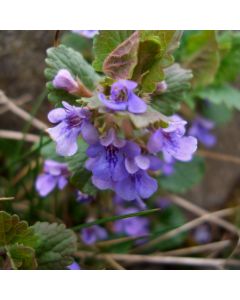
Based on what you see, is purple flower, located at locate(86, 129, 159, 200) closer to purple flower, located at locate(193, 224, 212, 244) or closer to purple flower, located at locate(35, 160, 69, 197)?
purple flower, located at locate(35, 160, 69, 197)

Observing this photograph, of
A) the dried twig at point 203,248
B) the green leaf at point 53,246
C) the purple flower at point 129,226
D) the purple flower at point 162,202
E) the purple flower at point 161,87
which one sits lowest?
the dried twig at point 203,248

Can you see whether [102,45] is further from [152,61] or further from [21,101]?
[21,101]

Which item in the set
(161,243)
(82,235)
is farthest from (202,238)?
(82,235)

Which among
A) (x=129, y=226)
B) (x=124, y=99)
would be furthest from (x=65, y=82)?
(x=129, y=226)

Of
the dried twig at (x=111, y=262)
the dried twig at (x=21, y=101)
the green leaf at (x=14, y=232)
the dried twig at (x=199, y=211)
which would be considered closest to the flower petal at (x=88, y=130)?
the green leaf at (x=14, y=232)

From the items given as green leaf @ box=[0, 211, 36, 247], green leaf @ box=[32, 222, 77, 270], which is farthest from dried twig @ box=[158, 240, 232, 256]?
green leaf @ box=[0, 211, 36, 247]

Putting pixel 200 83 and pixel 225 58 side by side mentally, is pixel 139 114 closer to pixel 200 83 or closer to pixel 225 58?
pixel 200 83

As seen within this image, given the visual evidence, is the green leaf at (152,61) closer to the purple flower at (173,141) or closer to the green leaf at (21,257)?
the purple flower at (173,141)
